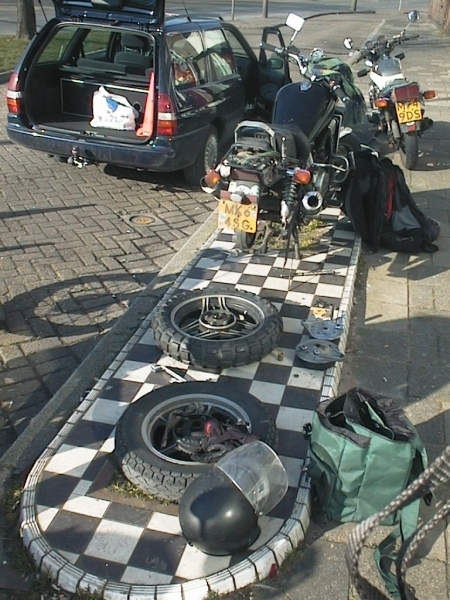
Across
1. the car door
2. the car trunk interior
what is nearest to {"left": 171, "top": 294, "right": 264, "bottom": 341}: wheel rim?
the car trunk interior

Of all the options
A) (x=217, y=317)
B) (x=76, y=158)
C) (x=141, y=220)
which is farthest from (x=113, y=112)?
(x=217, y=317)

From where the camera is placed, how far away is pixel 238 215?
4.96m

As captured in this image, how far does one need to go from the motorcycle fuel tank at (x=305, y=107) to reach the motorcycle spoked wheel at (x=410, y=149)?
7.54 feet

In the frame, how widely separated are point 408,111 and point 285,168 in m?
3.91

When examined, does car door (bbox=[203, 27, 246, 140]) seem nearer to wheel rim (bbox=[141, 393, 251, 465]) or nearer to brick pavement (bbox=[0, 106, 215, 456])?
brick pavement (bbox=[0, 106, 215, 456])

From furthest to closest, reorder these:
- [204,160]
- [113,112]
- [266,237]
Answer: [204,160], [113,112], [266,237]

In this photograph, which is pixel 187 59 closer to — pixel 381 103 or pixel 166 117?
pixel 166 117

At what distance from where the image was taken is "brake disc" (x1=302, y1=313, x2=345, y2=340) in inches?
186

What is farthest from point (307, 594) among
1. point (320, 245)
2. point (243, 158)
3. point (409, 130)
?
point (409, 130)

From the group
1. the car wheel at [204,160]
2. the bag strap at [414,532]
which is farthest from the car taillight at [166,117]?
the bag strap at [414,532]

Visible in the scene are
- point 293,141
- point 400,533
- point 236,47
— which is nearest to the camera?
point 400,533

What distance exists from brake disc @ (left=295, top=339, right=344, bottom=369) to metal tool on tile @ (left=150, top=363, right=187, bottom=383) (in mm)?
804

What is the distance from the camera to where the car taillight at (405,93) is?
848cm

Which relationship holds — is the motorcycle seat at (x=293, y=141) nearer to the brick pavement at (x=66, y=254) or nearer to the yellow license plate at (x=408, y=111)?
the brick pavement at (x=66, y=254)
